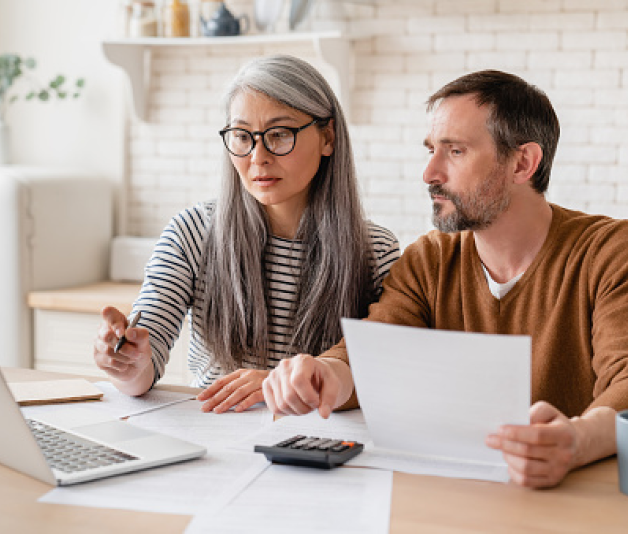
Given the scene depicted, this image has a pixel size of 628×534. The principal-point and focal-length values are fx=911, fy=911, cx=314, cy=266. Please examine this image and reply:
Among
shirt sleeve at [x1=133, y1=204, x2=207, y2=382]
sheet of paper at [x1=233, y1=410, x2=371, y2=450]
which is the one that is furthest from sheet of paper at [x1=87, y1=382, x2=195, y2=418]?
sheet of paper at [x1=233, y1=410, x2=371, y2=450]

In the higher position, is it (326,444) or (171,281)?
(171,281)

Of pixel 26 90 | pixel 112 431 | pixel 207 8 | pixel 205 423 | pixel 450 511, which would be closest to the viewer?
pixel 450 511

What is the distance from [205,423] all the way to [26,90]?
290 cm

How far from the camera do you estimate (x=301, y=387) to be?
1.48 m

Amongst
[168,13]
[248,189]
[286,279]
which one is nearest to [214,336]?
[286,279]

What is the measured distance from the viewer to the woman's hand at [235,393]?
64.9 inches

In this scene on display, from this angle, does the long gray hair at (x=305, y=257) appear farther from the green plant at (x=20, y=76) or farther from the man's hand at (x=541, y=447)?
the green plant at (x=20, y=76)

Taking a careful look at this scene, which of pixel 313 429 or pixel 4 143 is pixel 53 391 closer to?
pixel 313 429

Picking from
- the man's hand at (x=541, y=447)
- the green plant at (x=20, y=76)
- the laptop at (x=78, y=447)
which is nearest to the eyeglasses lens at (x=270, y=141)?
the laptop at (x=78, y=447)

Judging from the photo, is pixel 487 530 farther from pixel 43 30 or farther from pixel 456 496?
pixel 43 30

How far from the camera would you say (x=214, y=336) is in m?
2.11

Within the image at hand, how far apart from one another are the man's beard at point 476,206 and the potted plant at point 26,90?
92.5 inches

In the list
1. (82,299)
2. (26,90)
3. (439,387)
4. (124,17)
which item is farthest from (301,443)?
(26,90)

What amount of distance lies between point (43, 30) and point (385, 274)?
2498 mm
